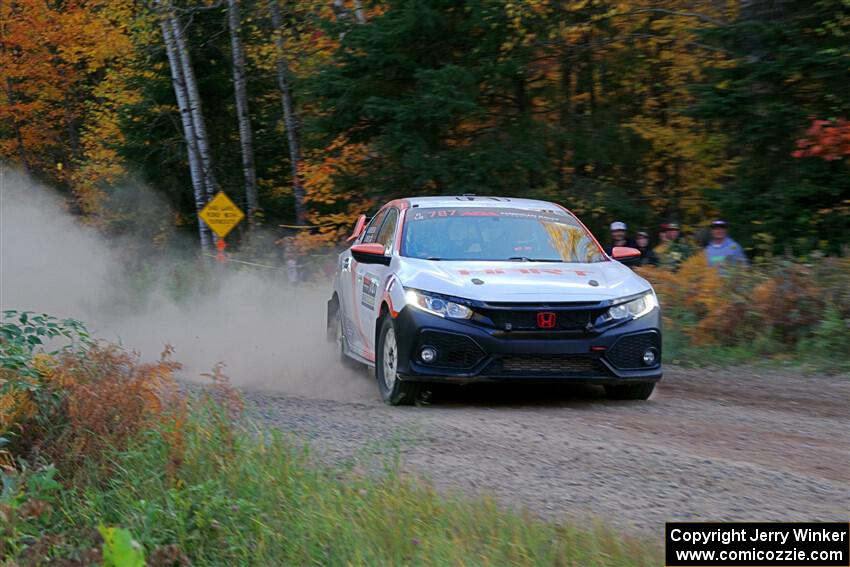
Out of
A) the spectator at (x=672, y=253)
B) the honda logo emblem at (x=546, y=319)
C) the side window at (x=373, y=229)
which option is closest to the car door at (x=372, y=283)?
the side window at (x=373, y=229)

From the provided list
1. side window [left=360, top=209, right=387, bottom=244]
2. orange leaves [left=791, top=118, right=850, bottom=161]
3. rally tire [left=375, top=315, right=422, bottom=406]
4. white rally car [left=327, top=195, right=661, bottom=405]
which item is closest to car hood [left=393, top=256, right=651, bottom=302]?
white rally car [left=327, top=195, right=661, bottom=405]

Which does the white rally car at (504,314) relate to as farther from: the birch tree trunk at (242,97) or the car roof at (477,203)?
the birch tree trunk at (242,97)

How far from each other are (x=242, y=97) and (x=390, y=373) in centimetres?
1957

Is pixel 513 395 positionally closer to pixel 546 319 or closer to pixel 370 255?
pixel 546 319

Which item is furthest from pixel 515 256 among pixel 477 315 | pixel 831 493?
pixel 831 493

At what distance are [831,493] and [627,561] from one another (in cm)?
167

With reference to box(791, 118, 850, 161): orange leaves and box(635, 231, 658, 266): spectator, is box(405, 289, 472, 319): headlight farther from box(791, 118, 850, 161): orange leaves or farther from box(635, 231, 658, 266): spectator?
box(791, 118, 850, 161): orange leaves

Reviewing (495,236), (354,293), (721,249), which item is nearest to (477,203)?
(495,236)

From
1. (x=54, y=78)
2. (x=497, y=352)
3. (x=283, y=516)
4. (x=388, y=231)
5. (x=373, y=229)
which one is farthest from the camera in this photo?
(x=54, y=78)

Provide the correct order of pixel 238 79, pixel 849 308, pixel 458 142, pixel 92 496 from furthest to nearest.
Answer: pixel 238 79 < pixel 458 142 < pixel 849 308 < pixel 92 496

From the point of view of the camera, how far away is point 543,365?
8.55 meters

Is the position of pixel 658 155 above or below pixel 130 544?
below

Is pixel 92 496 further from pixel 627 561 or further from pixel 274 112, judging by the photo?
pixel 274 112

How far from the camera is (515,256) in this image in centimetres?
963
